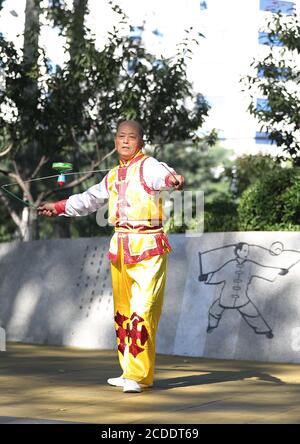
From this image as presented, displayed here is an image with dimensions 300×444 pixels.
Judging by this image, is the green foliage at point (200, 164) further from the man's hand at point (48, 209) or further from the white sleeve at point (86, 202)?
the white sleeve at point (86, 202)

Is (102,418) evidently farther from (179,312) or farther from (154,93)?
(154,93)

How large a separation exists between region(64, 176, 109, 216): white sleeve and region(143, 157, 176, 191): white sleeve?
52 centimetres

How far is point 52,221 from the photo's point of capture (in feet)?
118

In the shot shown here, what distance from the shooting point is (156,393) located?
8.58 metres

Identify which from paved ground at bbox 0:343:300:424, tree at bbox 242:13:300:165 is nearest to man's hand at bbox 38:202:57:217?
paved ground at bbox 0:343:300:424

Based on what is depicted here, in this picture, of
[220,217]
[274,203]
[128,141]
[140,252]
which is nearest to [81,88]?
[220,217]

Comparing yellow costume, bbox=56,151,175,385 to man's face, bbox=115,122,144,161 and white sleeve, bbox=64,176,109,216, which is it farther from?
white sleeve, bbox=64,176,109,216

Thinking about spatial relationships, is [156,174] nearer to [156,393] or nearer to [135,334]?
[135,334]

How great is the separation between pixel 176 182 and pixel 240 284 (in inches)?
140

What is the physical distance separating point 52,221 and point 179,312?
77.9ft

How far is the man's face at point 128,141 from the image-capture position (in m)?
8.87

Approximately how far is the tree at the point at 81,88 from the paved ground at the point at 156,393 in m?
5.76

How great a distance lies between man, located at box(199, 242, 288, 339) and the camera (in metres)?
11.6

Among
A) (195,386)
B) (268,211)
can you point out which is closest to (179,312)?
(268,211)
